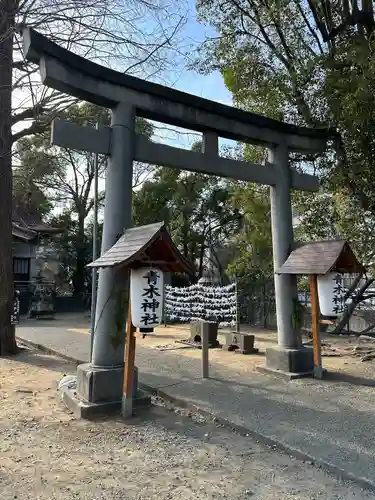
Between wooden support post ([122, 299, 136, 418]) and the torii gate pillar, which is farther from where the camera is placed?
the torii gate pillar

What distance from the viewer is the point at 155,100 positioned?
6.33m

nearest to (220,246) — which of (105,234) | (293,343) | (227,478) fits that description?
(293,343)

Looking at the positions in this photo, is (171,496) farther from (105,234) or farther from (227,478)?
(105,234)

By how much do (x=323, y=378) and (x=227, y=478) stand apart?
3839mm

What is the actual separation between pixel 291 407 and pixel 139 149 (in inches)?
159

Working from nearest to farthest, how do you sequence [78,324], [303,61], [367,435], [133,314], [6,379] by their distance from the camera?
1. [367,435]
2. [133,314]
3. [6,379]
4. [303,61]
5. [78,324]

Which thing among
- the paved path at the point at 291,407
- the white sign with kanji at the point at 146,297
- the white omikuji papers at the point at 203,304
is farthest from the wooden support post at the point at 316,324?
the white omikuji papers at the point at 203,304

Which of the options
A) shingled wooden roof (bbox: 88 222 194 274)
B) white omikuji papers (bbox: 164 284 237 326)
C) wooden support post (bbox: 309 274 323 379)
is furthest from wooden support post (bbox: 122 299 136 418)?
white omikuji papers (bbox: 164 284 237 326)

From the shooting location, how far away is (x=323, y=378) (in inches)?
279

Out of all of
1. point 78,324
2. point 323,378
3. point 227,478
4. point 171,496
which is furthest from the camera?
point 78,324

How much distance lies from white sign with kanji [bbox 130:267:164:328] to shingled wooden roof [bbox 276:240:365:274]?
267cm

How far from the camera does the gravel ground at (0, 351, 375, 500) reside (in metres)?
3.50

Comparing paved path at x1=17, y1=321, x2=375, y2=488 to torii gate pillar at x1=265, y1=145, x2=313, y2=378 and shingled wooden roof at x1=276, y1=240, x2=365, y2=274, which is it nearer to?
torii gate pillar at x1=265, y1=145, x2=313, y2=378

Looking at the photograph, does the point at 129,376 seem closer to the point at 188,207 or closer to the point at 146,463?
the point at 146,463
